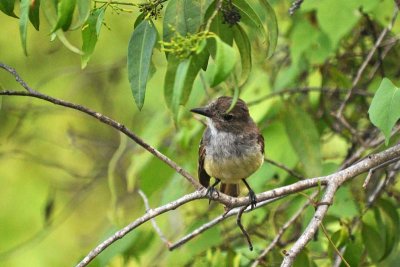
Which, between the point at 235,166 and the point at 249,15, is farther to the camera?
the point at 235,166

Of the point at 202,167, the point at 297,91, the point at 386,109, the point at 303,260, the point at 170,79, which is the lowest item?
the point at 303,260

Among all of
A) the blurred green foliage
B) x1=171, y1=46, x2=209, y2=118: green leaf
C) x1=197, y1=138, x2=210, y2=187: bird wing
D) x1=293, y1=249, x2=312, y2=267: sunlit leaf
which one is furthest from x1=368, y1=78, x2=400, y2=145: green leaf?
x1=197, y1=138, x2=210, y2=187: bird wing

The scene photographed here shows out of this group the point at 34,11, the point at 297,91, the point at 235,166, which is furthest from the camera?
the point at 297,91

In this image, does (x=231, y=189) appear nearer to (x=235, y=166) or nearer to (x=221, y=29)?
(x=235, y=166)

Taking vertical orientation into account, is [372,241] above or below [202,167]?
below

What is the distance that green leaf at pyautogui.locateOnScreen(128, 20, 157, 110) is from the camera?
300cm

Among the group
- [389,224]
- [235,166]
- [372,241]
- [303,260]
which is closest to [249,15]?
[303,260]

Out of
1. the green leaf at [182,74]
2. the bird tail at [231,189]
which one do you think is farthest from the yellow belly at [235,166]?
the green leaf at [182,74]

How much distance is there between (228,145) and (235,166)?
16 centimetres

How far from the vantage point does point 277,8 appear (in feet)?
23.3

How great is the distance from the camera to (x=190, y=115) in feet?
18.4

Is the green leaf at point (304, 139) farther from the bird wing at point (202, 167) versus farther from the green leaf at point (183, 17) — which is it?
the green leaf at point (183, 17)

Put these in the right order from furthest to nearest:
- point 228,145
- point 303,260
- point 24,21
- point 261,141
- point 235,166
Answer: point 261,141, point 228,145, point 235,166, point 303,260, point 24,21

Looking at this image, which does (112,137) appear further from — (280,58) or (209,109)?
(209,109)
